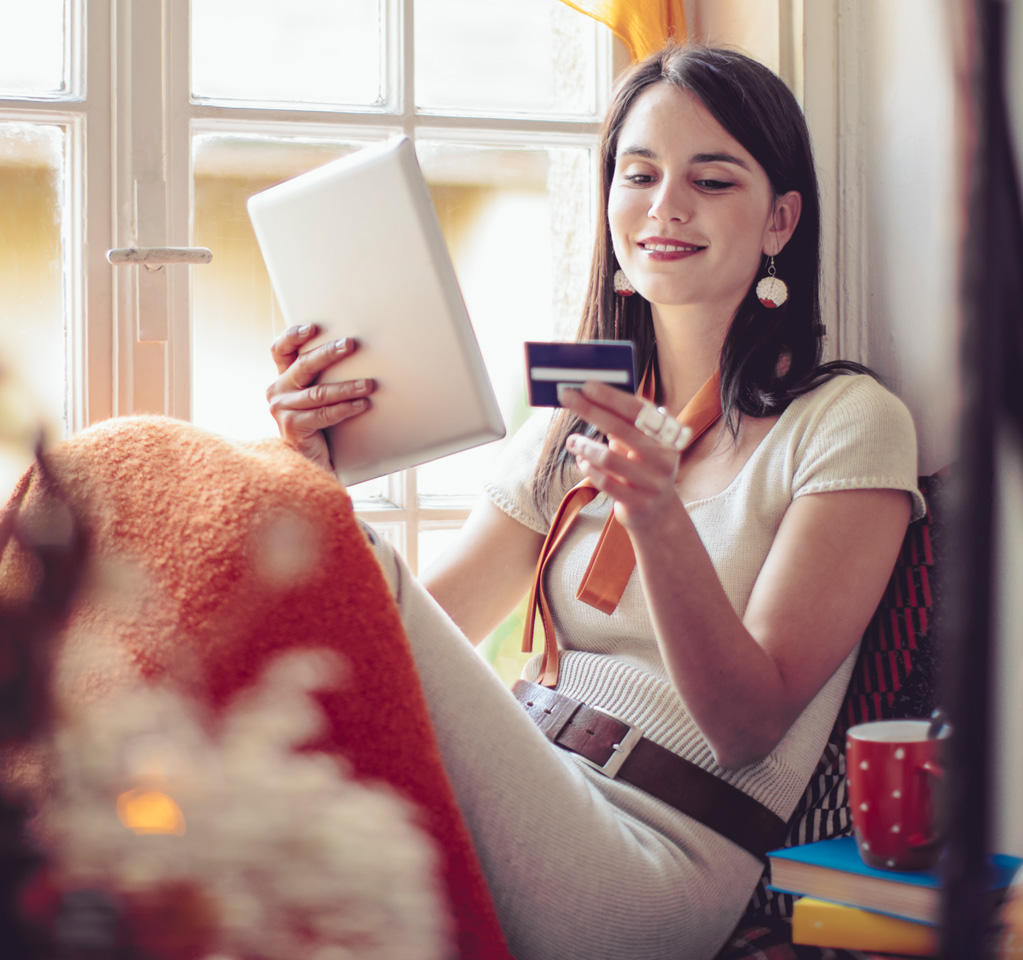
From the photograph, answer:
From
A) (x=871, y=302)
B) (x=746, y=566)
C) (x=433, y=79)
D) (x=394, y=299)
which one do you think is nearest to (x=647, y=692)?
(x=746, y=566)

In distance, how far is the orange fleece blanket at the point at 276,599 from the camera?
61 centimetres

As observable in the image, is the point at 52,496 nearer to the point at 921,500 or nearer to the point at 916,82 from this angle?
the point at 921,500

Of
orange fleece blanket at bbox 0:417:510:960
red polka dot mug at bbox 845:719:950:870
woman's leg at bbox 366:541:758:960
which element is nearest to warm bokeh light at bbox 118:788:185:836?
orange fleece blanket at bbox 0:417:510:960

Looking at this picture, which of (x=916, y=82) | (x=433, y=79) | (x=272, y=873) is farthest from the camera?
(x=433, y=79)

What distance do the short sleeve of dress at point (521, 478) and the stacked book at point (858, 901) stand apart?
577 mm

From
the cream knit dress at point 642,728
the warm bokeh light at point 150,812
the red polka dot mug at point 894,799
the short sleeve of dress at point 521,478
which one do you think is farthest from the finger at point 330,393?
the warm bokeh light at point 150,812

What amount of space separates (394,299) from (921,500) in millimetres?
578

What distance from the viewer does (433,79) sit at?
149cm

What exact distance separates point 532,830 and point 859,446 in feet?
1.68

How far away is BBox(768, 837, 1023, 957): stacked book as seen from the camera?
685 mm

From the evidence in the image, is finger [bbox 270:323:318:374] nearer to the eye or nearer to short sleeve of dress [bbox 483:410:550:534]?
short sleeve of dress [bbox 483:410:550:534]

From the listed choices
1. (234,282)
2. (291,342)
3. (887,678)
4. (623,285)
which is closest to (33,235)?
(234,282)

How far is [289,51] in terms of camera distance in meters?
1.45

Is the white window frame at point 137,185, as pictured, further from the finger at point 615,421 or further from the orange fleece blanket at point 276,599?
the finger at point 615,421
